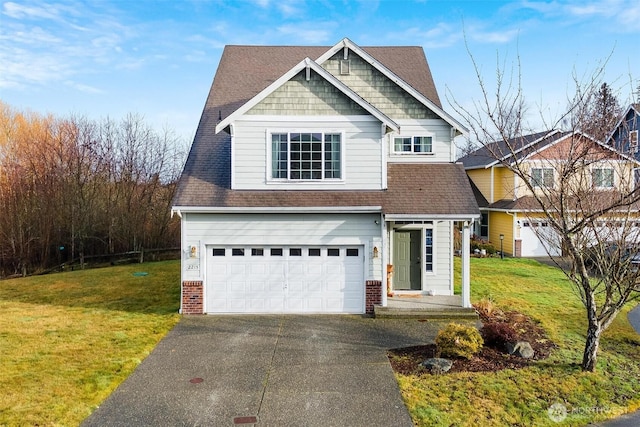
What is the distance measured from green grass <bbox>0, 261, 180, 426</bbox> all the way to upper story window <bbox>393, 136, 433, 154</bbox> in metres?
8.56

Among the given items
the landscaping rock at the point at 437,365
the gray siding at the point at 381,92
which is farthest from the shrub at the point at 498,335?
the gray siding at the point at 381,92

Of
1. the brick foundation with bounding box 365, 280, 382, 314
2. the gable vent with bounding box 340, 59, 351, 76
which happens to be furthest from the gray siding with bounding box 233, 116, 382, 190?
the brick foundation with bounding box 365, 280, 382, 314

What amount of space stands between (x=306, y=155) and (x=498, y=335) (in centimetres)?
690

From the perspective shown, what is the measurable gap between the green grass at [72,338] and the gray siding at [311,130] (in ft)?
15.1

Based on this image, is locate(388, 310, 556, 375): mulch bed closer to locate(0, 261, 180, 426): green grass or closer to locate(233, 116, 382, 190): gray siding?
locate(233, 116, 382, 190): gray siding

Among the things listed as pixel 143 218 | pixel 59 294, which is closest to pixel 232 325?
pixel 59 294

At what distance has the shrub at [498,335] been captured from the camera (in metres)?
9.90

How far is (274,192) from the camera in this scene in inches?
513

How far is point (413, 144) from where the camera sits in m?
14.7

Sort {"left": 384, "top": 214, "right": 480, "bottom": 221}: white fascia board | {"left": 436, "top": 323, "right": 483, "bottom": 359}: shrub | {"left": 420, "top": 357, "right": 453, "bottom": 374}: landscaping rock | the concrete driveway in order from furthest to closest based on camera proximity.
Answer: {"left": 384, "top": 214, "right": 480, "bottom": 221}: white fascia board < {"left": 436, "top": 323, "right": 483, "bottom": 359}: shrub < {"left": 420, "top": 357, "right": 453, "bottom": 374}: landscaping rock < the concrete driveway

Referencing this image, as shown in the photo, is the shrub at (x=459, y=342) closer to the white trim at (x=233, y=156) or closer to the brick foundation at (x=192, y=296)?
the brick foundation at (x=192, y=296)

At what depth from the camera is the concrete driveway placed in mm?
7043

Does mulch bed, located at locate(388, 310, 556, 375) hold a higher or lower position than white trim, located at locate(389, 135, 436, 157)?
lower

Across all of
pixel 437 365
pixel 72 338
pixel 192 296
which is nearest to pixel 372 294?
pixel 437 365
